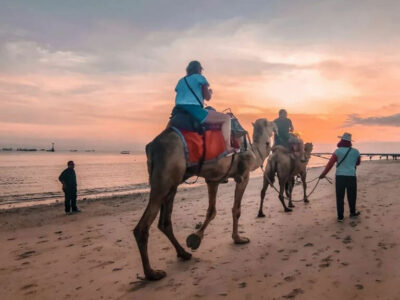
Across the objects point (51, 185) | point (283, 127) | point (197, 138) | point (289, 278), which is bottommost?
point (51, 185)

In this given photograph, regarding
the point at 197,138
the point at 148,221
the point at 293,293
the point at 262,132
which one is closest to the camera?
the point at 293,293

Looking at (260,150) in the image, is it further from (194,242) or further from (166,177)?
(166,177)

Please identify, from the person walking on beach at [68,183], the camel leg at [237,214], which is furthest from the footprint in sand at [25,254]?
the person walking on beach at [68,183]

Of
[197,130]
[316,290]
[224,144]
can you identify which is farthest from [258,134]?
[316,290]

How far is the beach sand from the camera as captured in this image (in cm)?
478

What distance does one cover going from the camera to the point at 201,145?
585cm

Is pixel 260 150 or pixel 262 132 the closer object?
pixel 260 150

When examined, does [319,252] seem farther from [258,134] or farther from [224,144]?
[258,134]

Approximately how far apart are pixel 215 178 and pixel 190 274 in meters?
2.07

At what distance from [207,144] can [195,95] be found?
3.25ft

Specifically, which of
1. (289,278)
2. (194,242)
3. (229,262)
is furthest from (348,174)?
(194,242)

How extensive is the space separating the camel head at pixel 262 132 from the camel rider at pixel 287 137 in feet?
12.9

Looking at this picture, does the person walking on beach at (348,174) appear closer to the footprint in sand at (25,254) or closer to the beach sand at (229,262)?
the beach sand at (229,262)

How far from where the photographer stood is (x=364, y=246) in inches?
253
